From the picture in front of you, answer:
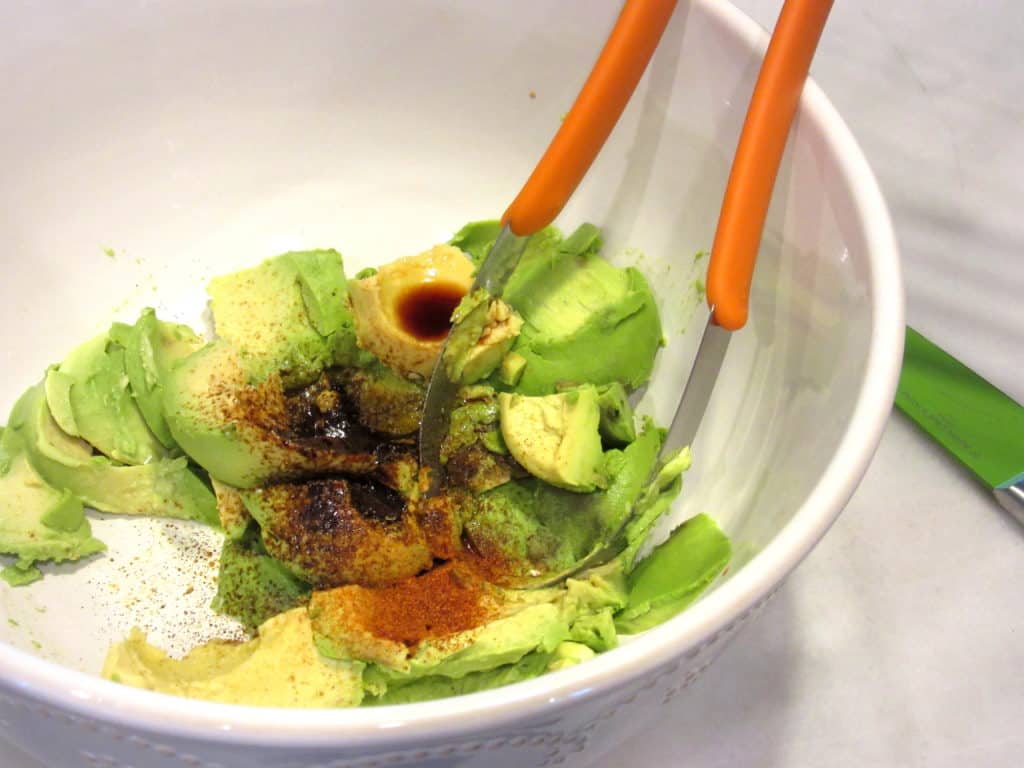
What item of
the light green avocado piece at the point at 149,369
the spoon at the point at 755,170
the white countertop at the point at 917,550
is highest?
the spoon at the point at 755,170

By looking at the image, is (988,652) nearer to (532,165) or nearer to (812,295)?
(812,295)

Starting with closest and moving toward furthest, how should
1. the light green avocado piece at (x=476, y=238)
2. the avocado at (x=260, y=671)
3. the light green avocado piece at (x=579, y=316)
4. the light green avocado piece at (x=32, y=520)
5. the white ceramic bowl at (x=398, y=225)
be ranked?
the white ceramic bowl at (x=398, y=225)
the avocado at (x=260, y=671)
the light green avocado piece at (x=32, y=520)
the light green avocado piece at (x=579, y=316)
the light green avocado piece at (x=476, y=238)

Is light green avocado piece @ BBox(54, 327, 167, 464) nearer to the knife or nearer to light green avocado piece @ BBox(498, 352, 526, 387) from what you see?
light green avocado piece @ BBox(498, 352, 526, 387)

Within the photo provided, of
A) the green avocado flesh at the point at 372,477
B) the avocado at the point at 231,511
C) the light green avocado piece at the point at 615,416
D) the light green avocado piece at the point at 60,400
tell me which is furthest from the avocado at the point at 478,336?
the light green avocado piece at the point at 60,400

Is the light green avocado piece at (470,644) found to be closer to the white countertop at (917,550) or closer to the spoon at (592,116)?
the white countertop at (917,550)

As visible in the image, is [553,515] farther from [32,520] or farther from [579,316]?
[32,520]

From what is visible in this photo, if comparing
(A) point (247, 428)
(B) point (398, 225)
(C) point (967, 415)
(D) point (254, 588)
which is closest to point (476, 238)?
(B) point (398, 225)

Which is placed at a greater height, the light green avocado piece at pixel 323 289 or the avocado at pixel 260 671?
the light green avocado piece at pixel 323 289

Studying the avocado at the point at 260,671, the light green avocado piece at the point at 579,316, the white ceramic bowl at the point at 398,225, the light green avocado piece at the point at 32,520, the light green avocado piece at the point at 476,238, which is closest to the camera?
the white ceramic bowl at the point at 398,225
